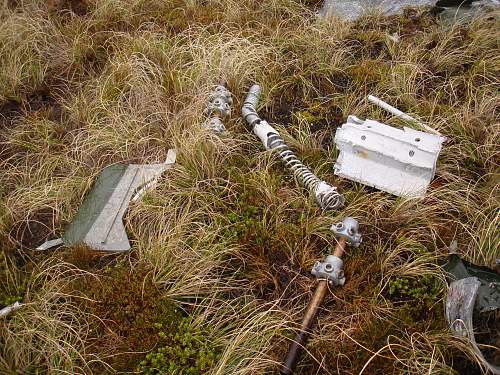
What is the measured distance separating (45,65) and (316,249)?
3.65m

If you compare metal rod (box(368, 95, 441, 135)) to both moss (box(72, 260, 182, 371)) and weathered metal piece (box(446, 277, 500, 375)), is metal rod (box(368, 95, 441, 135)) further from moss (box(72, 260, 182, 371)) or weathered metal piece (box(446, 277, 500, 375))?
moss (box(72, 260, 182, 371))

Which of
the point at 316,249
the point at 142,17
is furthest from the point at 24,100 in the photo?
the point at 316,249

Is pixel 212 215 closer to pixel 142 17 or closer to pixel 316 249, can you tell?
pixel 316 249

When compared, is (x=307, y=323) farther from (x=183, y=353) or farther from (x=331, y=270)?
(x=183, y=353)

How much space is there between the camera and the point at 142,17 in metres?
5.55

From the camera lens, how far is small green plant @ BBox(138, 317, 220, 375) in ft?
8.60

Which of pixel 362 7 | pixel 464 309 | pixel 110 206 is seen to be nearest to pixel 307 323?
pixel 464 309

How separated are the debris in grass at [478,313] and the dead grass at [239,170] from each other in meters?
0.11

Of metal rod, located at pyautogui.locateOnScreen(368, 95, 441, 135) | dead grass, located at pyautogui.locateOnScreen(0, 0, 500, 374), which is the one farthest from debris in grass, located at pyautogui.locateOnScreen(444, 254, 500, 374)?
metal rod, located at pyautogui.locateOnScreen(368, 95, 441, 135)

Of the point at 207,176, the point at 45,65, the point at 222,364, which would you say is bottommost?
the point at 222,364

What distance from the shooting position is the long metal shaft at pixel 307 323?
2.59 m

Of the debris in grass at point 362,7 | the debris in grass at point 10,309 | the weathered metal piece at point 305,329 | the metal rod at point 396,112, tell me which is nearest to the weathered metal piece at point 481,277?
the weathered metal piece at point 305,329

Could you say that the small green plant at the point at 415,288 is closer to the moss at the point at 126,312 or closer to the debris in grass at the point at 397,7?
the moss at the point at 126,312

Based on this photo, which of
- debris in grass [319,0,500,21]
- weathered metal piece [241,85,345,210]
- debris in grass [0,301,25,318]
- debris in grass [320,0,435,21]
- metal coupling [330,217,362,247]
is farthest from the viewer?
debris in grass [320,0,435,21]
